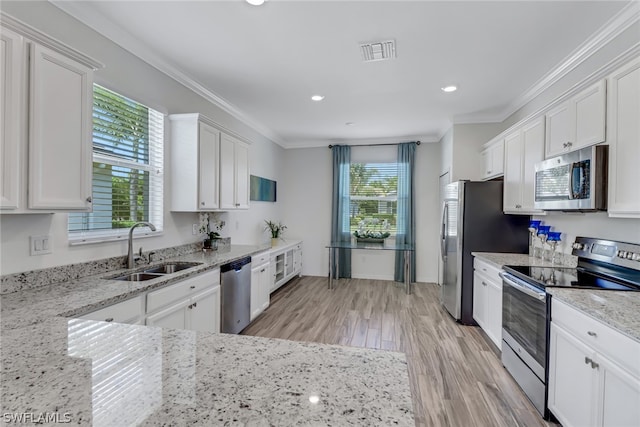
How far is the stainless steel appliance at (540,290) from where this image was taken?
200 cm

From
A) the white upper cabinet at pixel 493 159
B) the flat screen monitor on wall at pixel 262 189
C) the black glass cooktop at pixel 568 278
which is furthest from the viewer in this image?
the flat screen monitor on wall at pixel 262 189

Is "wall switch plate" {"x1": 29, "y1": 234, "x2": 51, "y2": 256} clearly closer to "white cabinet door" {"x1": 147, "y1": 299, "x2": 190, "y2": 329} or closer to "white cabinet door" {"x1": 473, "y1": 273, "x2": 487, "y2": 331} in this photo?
"white cabinet door" {"x1": 147, "y1": 299, "x2": 190, "y2": 329}

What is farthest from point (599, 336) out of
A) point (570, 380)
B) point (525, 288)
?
point (525, 288)

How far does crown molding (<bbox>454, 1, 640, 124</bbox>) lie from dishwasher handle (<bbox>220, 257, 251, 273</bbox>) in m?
3.63

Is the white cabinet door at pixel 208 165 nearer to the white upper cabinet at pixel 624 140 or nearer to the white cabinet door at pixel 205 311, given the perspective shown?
the white cabinet door at pixel 205 311

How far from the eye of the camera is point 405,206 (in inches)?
224

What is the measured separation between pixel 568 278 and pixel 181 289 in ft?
9.49

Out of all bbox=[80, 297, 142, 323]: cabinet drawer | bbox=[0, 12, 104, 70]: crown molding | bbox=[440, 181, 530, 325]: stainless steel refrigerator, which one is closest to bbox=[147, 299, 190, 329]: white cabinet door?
bbox=[80, 297, 142, 323]: cabinet drawer

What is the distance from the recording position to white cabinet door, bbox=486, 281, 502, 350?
9.34 ft

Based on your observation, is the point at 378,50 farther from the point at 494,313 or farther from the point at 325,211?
the point at 325,211

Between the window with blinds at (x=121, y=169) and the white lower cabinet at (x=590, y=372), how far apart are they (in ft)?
10.4

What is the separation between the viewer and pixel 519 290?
7.62ft

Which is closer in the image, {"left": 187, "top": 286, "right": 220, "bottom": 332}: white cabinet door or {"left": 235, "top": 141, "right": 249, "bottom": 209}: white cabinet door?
{"left": 187, "top": 286, "right": 220, "bottom": 332}: white cabinet door

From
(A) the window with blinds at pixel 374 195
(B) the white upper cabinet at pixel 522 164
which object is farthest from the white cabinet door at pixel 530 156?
(A) the window with blinds at pixel 374 195
